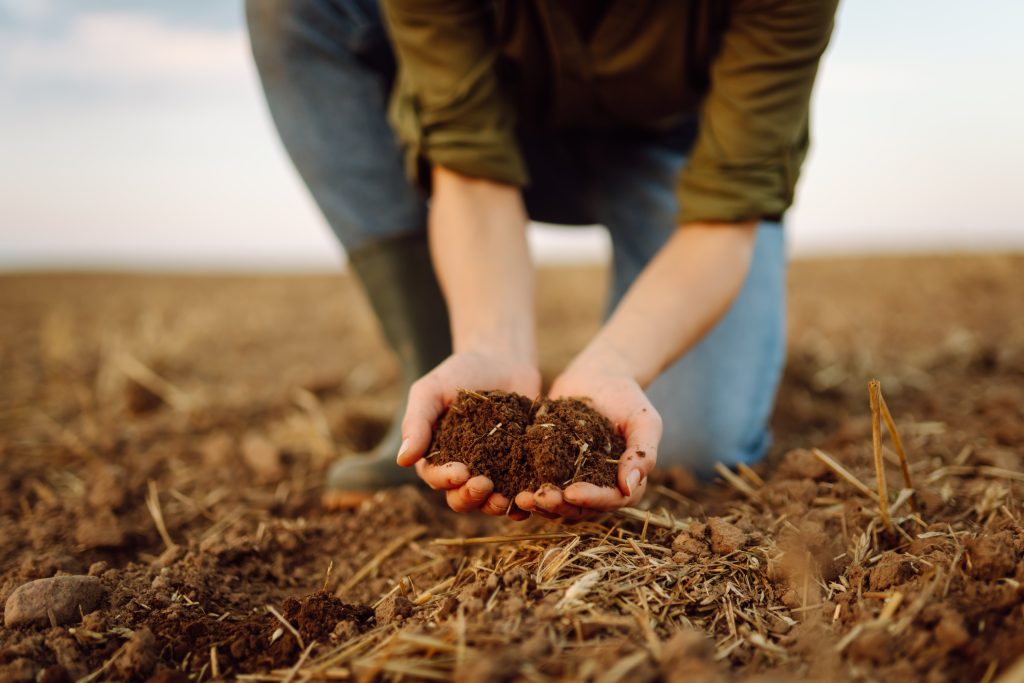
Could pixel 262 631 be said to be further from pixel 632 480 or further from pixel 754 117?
pixel 754 117

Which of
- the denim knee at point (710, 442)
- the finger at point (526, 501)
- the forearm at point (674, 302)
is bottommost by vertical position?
the denim knee at point (710, 442)

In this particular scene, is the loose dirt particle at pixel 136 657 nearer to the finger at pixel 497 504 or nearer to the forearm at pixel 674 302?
the finger at pixel 497 504

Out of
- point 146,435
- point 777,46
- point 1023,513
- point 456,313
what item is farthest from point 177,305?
point 1023,513

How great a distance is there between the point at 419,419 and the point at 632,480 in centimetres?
39

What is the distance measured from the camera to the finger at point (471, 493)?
4.00 ft

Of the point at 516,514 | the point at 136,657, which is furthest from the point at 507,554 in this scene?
the point at 136,657

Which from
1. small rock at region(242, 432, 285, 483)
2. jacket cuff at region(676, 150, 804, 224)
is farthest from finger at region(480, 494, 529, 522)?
small rock at region(242, 432, 285, 483)

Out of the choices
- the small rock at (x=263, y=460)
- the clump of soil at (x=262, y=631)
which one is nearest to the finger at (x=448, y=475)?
the clump of soil at (x=262, y=631)

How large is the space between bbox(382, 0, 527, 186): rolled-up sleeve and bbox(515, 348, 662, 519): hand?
0.61 meters

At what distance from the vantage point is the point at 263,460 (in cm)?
225

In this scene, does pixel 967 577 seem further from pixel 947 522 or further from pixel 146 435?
pixel 146 435

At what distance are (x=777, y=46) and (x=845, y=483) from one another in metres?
1.01

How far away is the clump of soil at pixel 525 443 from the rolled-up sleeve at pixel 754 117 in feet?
2.34

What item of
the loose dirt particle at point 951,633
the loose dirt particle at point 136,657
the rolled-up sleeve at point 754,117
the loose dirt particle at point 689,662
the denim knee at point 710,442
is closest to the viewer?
the loose dirt particle at point 689,662
